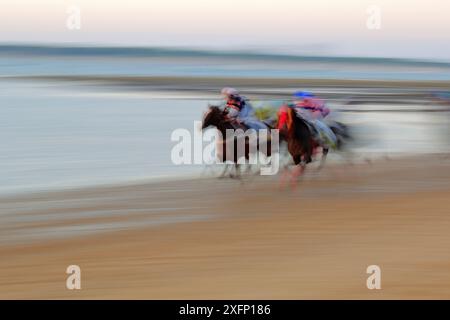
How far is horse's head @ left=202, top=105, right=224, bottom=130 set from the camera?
1004 centimetres

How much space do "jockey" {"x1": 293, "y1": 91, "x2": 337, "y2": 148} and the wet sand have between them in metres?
0.47

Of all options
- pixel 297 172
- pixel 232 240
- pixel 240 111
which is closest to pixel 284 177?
pixel 297 172

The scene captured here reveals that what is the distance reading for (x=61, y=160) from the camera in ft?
42.9

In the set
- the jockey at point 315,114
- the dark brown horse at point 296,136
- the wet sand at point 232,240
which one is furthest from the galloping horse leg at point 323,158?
the dark brown horse at point 296,136

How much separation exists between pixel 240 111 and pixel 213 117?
0.29m

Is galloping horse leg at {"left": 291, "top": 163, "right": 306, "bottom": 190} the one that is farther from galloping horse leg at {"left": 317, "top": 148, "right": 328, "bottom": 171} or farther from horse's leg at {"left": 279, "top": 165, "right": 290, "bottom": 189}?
galloping horse leg at {"left": 317, "top": 148, "right": 328, "bottom": 171}

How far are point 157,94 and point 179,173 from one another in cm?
2185

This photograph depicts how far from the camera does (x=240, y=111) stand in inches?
397

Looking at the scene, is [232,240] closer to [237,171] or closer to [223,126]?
[223,126]

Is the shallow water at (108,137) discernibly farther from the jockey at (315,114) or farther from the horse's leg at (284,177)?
the horse's leg at (284,177)

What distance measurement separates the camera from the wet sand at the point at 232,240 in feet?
19.8

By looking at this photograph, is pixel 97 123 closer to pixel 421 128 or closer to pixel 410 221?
pixel 421 128

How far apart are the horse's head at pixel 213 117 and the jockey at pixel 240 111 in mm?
98

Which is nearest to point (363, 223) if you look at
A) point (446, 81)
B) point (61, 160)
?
point (61, 160)
